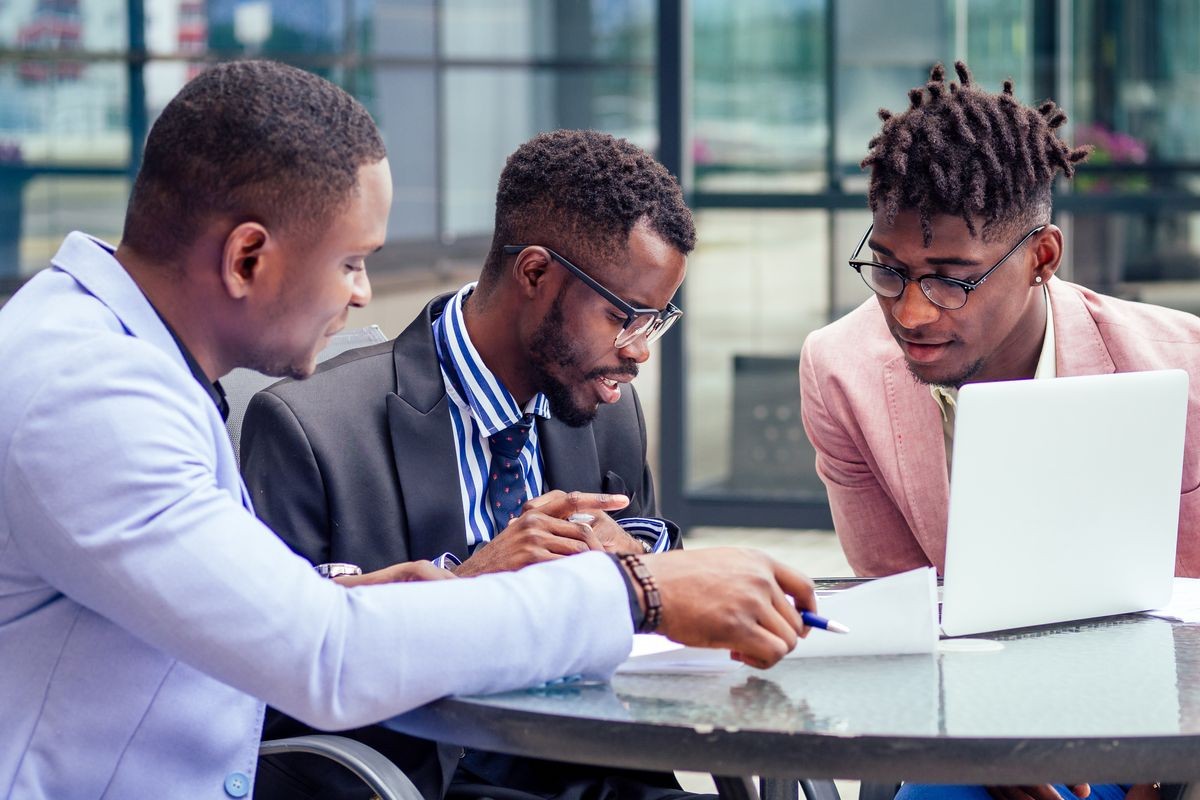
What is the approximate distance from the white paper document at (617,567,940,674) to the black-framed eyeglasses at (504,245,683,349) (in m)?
0.73

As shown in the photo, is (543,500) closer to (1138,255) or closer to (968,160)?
(968,160)

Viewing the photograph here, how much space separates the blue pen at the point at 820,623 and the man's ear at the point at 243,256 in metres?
0.69

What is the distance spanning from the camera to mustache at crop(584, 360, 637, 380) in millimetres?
2357

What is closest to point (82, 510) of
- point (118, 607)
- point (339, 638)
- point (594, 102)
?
point (118, 607)

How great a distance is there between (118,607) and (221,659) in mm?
108

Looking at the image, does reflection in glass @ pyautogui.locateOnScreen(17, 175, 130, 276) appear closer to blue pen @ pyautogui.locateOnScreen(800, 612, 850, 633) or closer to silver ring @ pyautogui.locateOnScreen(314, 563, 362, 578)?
silver ring @ pyautogui.locateOnScreen(314, 563, 362, 578)

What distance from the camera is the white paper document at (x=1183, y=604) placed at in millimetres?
1986

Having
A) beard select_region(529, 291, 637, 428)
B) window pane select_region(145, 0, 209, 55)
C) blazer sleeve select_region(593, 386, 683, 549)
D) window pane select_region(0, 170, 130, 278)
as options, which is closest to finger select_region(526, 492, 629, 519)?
beard select_region(529, 291, 637, 428)

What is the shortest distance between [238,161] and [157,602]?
462 millimetres

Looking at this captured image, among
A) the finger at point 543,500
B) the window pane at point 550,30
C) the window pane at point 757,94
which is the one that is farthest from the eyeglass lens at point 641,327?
the window pane at point 550,30

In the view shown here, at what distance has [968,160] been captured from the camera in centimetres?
242

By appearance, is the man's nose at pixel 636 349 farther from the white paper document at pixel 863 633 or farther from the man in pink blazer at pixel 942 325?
the white paper document at pixel 863 633

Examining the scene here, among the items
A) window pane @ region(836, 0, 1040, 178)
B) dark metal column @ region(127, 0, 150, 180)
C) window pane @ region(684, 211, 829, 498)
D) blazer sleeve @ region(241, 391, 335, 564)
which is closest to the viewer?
blazer sleeve @ region(241, 391, 335, 564)

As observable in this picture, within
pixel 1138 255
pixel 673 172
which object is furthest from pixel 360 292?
pixel 1138 255
